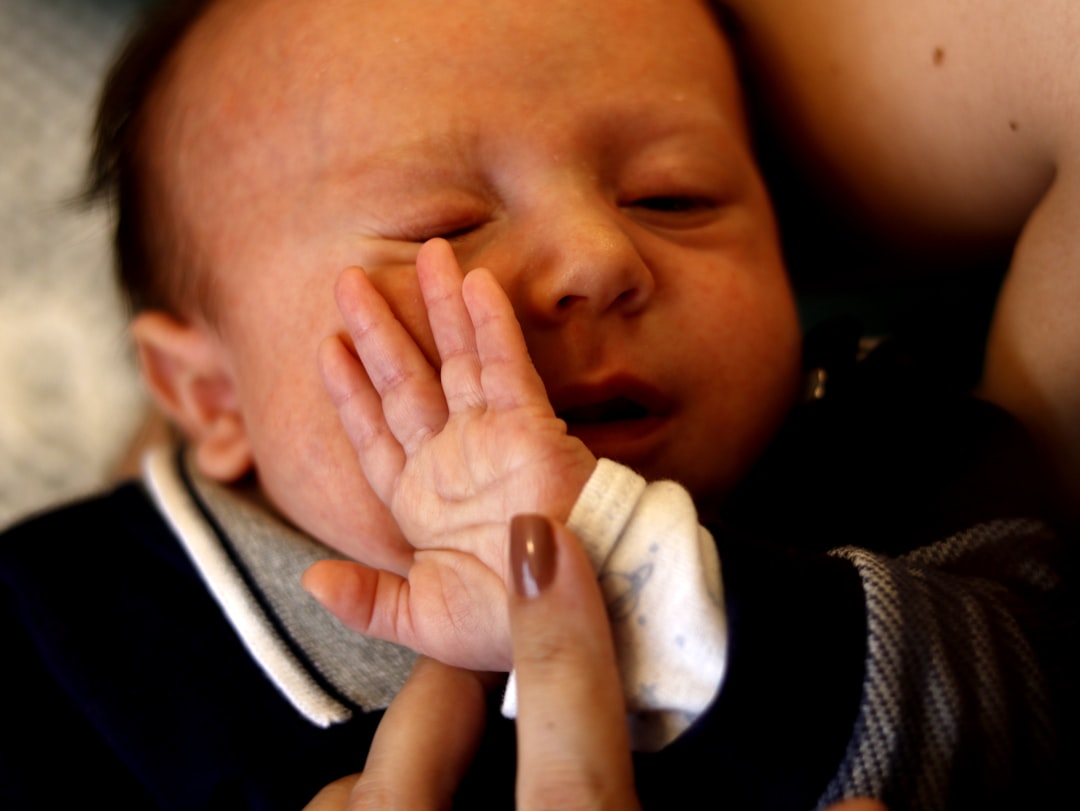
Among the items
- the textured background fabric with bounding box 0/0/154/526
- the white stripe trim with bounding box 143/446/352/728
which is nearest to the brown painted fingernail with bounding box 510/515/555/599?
the white stripe trim with bounding box 143/446/352/728

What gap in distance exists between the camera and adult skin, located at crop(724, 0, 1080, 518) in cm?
85

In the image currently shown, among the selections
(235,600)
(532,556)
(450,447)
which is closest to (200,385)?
(235,600)

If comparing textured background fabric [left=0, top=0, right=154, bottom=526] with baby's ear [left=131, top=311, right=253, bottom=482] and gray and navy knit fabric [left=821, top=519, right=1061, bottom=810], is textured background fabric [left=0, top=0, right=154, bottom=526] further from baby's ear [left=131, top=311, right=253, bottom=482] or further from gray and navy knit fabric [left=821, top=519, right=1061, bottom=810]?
gray and navy knit fabric [left=821, top=519, right=1061, bottom=810]

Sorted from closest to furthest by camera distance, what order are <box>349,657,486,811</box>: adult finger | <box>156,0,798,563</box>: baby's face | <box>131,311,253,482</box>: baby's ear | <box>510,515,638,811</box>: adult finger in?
<box>510,515,638,811</box>: adult finger
<box>349,657,486,811</box>: adult finger
<box>156,0,798,563</box>: baby's face
<box>131,311,253,482</box>: baby's ear

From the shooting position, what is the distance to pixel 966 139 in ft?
3.11

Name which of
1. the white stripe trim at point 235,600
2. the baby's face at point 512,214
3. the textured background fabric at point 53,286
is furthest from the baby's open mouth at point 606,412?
the textured background fabric at point 53,286

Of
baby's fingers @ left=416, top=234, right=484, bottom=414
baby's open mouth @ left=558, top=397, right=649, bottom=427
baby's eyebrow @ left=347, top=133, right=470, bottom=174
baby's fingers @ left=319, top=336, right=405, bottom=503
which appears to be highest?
baby's eyebrow @ left=347, top=133, right=470, bottom=174

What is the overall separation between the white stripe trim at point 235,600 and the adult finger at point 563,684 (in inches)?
12.9

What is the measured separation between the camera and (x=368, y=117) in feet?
2.80

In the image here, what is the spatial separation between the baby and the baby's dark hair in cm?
2

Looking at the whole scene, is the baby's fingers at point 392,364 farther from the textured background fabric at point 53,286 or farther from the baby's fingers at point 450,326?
the textured background fabric at point 53,286

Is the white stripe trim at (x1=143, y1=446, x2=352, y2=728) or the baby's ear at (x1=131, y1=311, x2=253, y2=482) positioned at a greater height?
the baby's ear at (x1=131, y1=311, x2=253, y2=482)

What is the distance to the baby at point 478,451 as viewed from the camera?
0.63 m

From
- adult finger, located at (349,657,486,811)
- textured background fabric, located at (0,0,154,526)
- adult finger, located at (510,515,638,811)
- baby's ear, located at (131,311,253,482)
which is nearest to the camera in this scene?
adult finger, located at (510,515,638,811)
